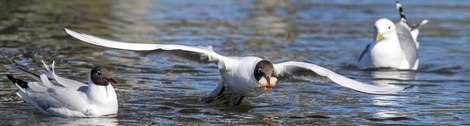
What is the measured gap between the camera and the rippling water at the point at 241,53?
7824mm

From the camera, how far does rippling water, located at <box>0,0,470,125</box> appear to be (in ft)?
25.7

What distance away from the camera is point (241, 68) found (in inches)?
310

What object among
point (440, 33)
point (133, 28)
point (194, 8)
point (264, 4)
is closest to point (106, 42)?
point (133, 28)

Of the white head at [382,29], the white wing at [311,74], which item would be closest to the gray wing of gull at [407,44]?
the white head at [382,29]

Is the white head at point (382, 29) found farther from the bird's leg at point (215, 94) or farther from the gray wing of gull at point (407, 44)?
the bird's leg at point (215, 94)

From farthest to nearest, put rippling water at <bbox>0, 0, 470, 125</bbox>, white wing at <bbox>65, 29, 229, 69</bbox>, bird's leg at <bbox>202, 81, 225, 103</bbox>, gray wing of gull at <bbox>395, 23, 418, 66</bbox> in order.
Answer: gray wing of gull at <bbox>395, 23, 418, 66</bbox>, bird's leg at <bbox>202, 81, 225, 103</bbox>, rippling water at <bbox>0, 0, 470, 125</bbox>, white wing at <bbox>65, 29, 229, 69</bbox>

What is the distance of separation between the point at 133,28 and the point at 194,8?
635 cm

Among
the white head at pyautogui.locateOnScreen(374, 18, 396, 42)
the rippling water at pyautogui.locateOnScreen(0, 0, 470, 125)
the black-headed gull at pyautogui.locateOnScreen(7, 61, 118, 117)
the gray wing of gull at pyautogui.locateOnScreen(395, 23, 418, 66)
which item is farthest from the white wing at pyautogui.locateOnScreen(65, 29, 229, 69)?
the gray wing of gull at pyautogui.locateOnScreen(395, 23, 418, 66)

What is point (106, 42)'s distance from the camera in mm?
7285

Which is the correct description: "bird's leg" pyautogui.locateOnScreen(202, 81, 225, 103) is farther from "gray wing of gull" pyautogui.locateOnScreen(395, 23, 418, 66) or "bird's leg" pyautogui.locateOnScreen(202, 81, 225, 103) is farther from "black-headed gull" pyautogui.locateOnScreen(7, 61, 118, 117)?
"gray wing of gull" pyautogui.locateOnScreen(395, 23, 418, 66)

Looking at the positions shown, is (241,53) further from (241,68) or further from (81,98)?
(81,98)

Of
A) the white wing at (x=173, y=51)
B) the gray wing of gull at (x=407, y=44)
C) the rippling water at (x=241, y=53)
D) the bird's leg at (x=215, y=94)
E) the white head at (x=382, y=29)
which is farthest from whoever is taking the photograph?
the gray wing of gull at (x=407, y=44)

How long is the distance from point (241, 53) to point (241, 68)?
5.57 m

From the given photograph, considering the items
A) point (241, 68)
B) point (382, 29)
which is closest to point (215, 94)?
point (241, 68)
